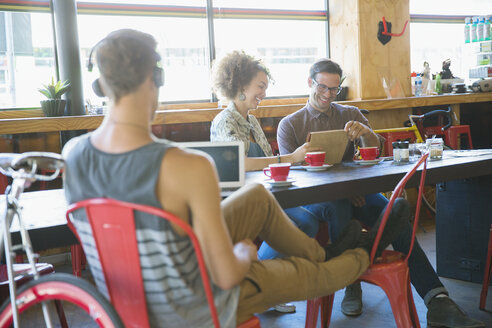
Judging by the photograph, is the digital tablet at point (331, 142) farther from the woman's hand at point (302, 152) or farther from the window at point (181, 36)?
the window at point (181, 36)

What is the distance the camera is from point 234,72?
288 cm

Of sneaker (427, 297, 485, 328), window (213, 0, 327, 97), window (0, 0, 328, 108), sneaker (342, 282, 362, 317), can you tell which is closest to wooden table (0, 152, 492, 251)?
sneaker (427, 297, 485, 328)

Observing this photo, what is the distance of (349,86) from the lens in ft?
17.5

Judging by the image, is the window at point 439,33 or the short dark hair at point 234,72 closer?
the short dark hair at point 234,72

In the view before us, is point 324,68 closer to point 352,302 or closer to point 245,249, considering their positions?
point 352,302

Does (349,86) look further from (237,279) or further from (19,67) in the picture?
(237,279)

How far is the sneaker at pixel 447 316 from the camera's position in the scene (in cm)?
238

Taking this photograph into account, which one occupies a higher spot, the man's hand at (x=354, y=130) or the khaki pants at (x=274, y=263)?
the man's hand at (x=354, y=130)

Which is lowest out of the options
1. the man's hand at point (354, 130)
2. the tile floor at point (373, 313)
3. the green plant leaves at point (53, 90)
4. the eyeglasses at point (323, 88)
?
the tile floor at point (373, 313)

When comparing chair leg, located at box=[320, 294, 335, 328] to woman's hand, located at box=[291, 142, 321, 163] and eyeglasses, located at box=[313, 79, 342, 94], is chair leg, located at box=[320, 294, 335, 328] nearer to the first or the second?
woman's hand, located at box=[291, 142, 321, 163]

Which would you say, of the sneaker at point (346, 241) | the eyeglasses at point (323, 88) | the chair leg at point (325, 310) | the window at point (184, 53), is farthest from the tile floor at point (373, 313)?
the window at point (184, 53)

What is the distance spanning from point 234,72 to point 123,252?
1.79 meters

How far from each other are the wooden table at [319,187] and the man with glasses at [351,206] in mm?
205

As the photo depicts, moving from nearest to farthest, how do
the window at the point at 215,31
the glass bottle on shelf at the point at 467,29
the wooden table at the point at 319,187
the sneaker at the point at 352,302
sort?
the wooden table at the point at 319,187, the sneaker at the point at 352,302, the window at the point at 215,31, the glass bottle on shelf at the point at 467,29
